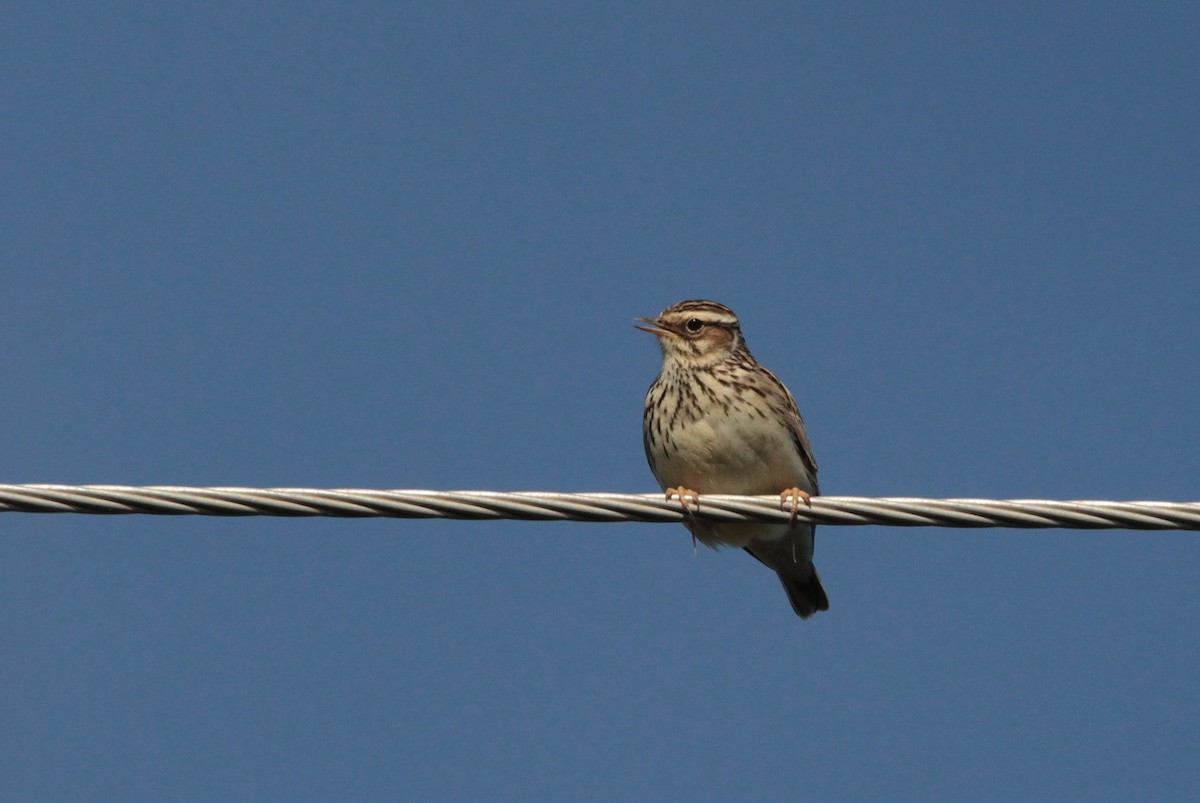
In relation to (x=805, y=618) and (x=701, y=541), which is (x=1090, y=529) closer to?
(x=701, y=541)

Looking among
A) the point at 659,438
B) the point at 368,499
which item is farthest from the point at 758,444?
the point at 368,499

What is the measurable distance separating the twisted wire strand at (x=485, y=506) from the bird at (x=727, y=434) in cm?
277

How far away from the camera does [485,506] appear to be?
716cm

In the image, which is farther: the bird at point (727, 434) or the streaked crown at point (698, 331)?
the streaked crown at point (698, 331)

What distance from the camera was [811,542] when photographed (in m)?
11.9

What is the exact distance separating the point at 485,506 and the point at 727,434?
387 cm

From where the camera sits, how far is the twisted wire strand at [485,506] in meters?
6.97

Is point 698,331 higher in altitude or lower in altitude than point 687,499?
higher

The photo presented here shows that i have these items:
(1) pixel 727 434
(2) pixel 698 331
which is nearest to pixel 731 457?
(1) pixel 727 434

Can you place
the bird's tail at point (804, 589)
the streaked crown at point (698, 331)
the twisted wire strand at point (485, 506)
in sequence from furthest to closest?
the bird's tail at point (804, 589) → the streaked crown at point (698, 331) → the twisted wire strand at point (485, 506)

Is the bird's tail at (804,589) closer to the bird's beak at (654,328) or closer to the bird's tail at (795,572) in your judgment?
the bird's tail at (795,572)

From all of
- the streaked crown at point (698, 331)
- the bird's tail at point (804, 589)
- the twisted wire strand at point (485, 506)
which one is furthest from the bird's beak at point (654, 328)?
the twisted wire strand at point (485, 506)

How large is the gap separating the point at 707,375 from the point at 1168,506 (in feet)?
14.9

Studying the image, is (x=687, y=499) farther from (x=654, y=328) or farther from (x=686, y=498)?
(x=654, y=328)
